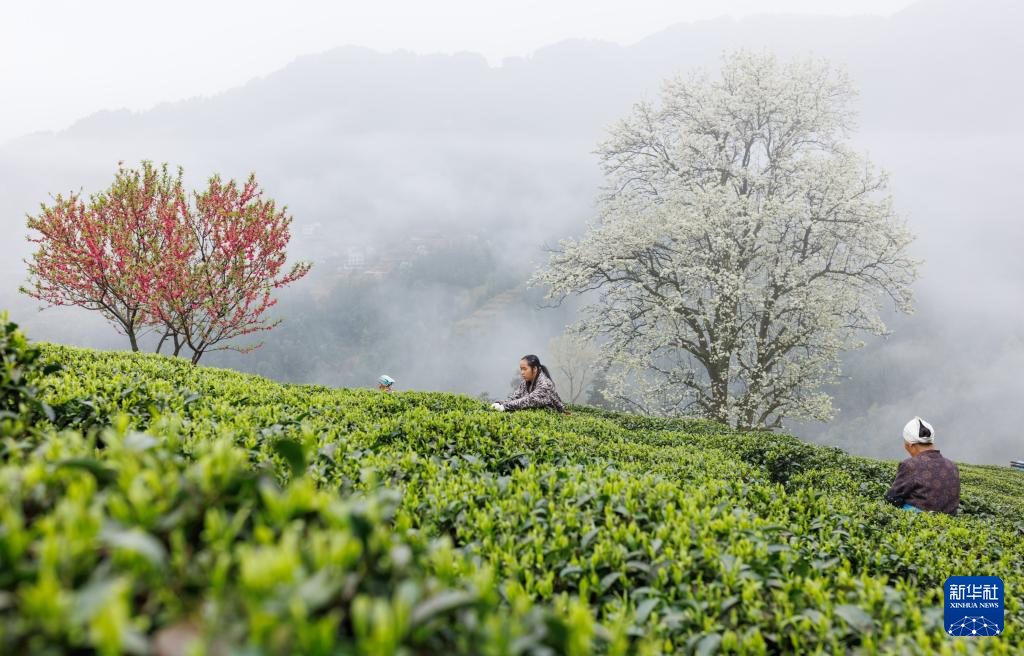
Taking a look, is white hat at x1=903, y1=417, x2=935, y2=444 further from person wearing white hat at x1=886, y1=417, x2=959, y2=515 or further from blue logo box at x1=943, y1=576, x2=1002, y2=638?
blue logo box at x1=943, y1=576, x2=1002, y2=638

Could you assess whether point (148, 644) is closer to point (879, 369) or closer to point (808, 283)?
point (808, 283)

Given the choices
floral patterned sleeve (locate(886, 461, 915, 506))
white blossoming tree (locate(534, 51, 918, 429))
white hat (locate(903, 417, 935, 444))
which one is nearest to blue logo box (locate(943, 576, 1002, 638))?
floral patterned sleeve (locate(886, 461, 915, 506))

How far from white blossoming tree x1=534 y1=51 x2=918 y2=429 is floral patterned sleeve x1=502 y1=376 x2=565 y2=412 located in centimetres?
868

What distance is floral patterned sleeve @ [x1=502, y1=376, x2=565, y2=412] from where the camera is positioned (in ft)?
32.5

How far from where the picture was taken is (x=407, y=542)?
7.98 feet

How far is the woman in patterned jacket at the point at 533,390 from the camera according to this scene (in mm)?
10000

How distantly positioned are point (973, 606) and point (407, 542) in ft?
11.9

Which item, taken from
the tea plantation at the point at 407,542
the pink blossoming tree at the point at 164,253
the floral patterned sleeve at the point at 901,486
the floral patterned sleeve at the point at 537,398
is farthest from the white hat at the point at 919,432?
the pink blossoming tree at the point at 164,253

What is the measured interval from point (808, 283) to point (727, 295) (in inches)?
112

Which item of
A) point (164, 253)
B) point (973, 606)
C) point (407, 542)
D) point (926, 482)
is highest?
point (164, 253)

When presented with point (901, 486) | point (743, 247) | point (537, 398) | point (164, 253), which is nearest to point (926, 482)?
point (901, 486)

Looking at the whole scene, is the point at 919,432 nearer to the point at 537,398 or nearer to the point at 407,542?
the point at 537,398

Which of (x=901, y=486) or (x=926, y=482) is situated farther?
(x=901, y=486)

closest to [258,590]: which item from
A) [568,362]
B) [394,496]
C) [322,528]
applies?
[322,528]
